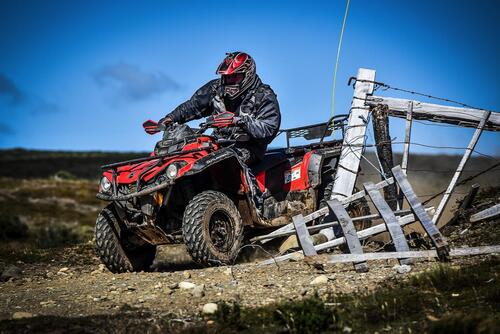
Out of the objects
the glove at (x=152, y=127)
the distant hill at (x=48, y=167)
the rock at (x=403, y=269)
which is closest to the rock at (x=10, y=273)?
the glove at (x=152, y=127)

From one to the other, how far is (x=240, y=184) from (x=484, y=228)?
3546 millimetres

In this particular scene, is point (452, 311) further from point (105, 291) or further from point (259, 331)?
point (105, 291)

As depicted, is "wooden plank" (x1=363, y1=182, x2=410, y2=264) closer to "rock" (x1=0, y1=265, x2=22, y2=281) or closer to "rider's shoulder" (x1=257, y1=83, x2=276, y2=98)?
"rider's shoulder" (x1=257, y1=83, x2=276, y2=98)

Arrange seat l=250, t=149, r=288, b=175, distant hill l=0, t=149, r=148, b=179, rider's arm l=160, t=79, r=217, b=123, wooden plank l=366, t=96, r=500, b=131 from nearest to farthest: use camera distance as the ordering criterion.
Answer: wooden plank l=366, t=96, r=500, b=131 → seat l=250, t=149, r=288, b=175 → rider's arm l=160, t=79, r=217, b=123 → distant hill l=0, t=149, r=148, b=179

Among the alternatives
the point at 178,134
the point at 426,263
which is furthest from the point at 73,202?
the point at 426,263

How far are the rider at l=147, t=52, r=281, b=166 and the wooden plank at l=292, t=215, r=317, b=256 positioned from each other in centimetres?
152

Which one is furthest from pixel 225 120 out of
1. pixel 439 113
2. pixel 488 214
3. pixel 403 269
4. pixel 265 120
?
pixel 488 214

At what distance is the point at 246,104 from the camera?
9.87 meters

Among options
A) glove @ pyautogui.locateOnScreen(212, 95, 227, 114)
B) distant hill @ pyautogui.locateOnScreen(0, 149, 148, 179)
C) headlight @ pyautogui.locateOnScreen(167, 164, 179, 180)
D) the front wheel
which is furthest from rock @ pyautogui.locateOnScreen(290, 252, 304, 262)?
distant hill @ pyautogui.locateOnScreen(0, 149, 148, 179)

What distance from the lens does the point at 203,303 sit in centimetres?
649

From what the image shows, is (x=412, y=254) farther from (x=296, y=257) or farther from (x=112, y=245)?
(x=112, y=245)

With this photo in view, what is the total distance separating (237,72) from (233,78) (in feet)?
0.73

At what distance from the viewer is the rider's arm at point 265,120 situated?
30.5ft

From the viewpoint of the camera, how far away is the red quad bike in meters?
8.36
